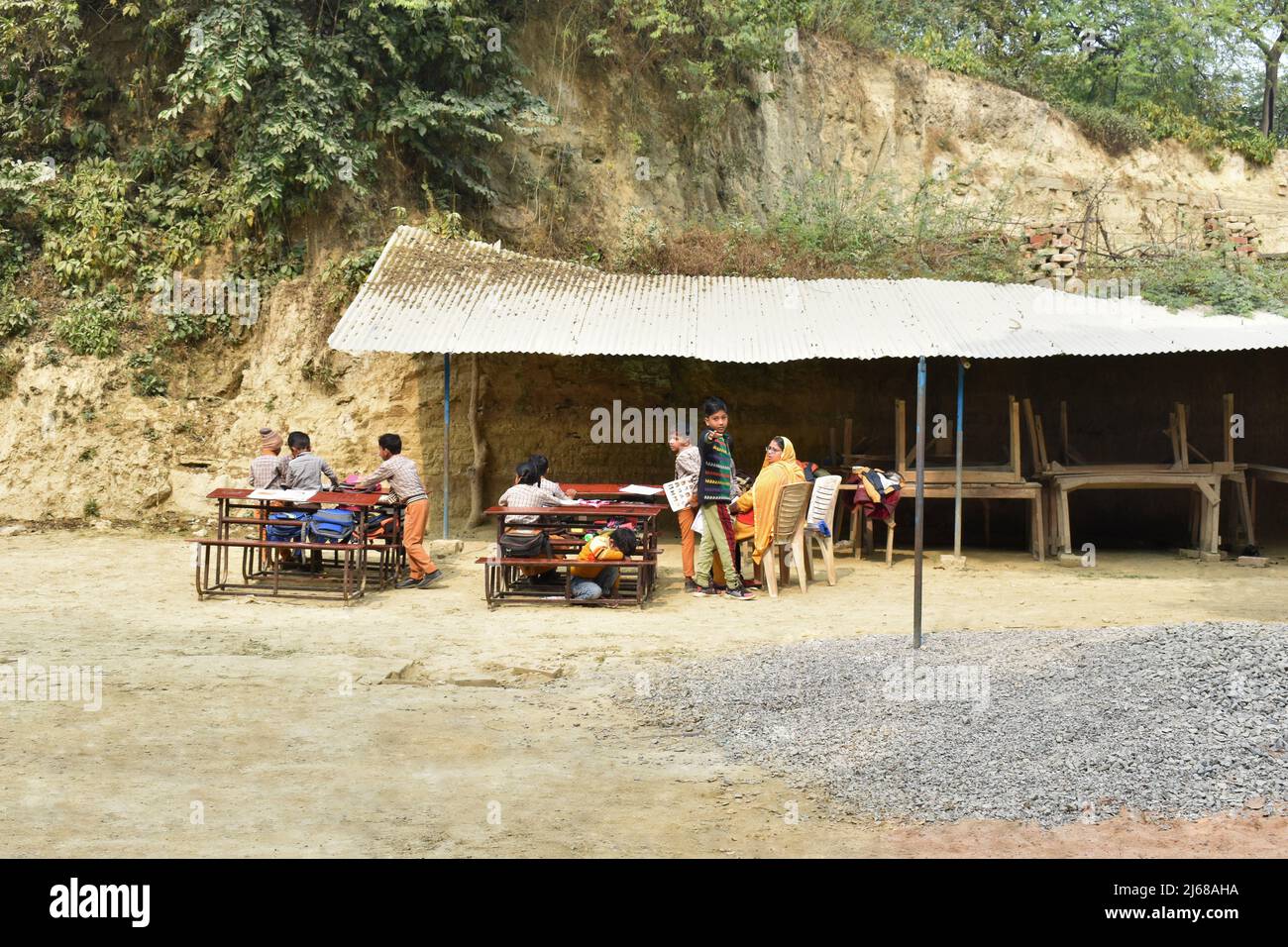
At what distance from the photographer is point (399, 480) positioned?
1046 cm

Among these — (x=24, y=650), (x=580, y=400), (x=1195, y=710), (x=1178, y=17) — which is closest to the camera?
(x=1195, y=710)

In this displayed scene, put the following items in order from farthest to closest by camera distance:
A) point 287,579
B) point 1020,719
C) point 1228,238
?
point 1228,238 → point 287,579 → point 1020,719

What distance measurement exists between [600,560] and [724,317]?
4125 mm

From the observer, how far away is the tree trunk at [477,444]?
1423cm

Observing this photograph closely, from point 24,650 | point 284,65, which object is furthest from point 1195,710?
point 284,65

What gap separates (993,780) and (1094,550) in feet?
28.9

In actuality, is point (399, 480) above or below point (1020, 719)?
above

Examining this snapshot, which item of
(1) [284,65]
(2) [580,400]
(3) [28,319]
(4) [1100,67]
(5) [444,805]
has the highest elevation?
(4) [1100,67]

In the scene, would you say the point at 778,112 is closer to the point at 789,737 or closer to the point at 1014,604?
the point at 1014,604

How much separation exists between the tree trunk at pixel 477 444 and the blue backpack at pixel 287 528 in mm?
3708

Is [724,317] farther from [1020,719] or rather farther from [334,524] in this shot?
[1020,719]

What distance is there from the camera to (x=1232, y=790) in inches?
199

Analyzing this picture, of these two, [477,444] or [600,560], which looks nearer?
[600,560]

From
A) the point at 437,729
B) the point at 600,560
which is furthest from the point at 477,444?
the point at 437,729
